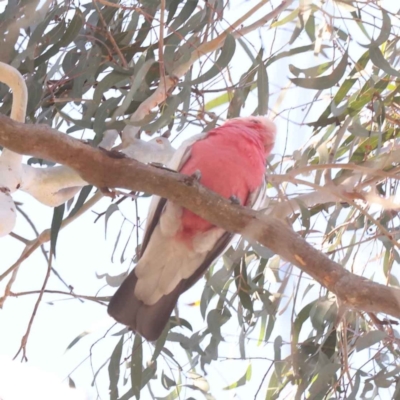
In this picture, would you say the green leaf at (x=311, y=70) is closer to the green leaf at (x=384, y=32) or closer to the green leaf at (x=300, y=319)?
the green leaf at (x=384, y=32)

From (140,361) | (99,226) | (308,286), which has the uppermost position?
(99,226)

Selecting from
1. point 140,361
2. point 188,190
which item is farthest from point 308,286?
point 188,190

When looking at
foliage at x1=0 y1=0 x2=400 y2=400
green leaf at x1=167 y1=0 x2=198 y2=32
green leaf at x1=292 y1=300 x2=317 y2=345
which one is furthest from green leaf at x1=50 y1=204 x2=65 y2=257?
green leaf at x1=292 y1=300 x2=317 y2=345

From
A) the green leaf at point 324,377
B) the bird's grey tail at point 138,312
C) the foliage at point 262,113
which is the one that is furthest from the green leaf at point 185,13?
the green leaf at point 324,377

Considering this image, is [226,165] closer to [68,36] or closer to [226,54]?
[226,54]

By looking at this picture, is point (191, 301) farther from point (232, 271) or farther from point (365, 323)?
point (365, 323)

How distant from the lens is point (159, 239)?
78.1 inches

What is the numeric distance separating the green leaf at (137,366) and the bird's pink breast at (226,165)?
0.34 m

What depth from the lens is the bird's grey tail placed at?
1.91 metres

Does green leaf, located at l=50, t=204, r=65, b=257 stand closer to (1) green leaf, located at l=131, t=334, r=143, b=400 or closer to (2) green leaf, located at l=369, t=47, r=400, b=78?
(1) green leaf, located at l=131, t=334, r=143, b=400

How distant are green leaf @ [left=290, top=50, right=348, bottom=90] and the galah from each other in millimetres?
308

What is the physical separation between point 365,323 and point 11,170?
1.14 meters

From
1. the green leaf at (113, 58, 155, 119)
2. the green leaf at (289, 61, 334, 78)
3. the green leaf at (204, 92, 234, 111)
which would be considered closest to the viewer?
the green leaf at (289, 61, 334, 78)

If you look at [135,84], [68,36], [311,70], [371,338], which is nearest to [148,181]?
[135,84]
